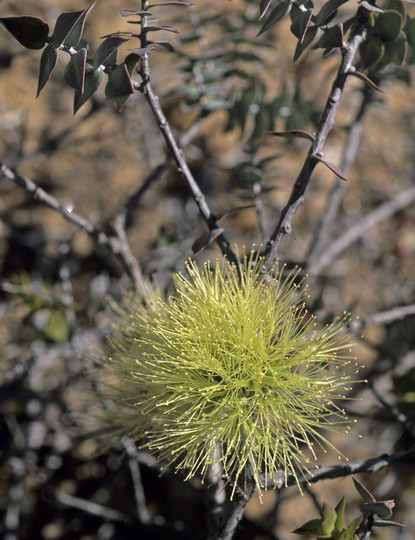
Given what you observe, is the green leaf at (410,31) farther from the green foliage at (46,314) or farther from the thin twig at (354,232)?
the green foliage at (46,314)

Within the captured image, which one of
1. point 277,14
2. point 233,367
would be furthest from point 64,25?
point 233,367

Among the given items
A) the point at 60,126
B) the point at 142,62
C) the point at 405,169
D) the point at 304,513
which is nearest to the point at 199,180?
the point at 60,126

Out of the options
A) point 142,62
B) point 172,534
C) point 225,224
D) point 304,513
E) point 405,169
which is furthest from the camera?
point 405,169

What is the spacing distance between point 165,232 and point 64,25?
86 cm

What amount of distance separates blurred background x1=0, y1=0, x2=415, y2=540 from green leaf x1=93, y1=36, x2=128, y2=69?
1.87 feet

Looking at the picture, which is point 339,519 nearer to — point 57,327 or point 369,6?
point 369,6

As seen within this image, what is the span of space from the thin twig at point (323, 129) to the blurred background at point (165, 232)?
38 cm

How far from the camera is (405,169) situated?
7.38ft

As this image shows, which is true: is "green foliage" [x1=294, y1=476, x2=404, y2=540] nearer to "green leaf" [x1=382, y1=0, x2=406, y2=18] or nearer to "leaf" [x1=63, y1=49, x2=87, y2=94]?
"leaf" [x1=63, y1=49, x2=87, y2=94]

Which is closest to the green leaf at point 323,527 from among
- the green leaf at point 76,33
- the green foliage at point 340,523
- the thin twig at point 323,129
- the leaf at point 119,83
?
the green foliage at point 340,523

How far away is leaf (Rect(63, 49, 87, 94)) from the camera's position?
0.73 meters

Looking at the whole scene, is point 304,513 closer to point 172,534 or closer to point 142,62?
point 172,534

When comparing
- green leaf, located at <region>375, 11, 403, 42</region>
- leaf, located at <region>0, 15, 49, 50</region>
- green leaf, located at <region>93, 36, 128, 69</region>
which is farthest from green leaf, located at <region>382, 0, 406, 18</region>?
leaf, located at <region>0, 15, 49, 50</region>

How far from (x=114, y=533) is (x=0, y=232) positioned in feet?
3.79
